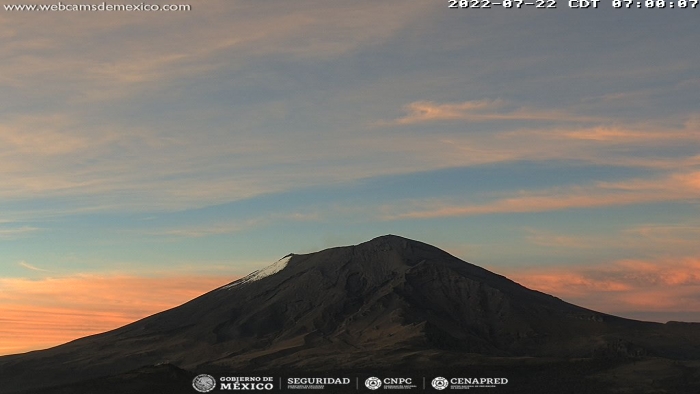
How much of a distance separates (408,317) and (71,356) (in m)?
71.6

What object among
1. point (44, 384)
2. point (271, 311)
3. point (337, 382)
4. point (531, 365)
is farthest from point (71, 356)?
point (531, 365)

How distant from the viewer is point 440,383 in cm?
11250

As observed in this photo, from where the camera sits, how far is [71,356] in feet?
582

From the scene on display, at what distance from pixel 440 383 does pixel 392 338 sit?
A: 44.0 m

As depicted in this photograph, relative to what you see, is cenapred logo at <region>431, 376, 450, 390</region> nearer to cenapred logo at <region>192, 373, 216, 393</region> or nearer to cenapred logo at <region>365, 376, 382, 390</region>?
cenapred logo at <region>365, 376, 382, 390</region>

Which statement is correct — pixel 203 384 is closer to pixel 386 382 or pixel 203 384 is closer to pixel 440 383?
pixel 386 382

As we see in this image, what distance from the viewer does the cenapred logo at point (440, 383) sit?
362 ft

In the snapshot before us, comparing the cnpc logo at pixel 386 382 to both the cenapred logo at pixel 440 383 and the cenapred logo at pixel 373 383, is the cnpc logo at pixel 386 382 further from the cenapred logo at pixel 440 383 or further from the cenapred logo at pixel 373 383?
the cenapred logo at pixel 440 383

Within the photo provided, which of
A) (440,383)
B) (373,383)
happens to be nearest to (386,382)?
(373,383)

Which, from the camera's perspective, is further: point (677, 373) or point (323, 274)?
point (323, 274)

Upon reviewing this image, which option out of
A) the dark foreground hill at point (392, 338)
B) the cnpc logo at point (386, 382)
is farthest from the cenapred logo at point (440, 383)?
the dark foreground hill at point (392, 338)

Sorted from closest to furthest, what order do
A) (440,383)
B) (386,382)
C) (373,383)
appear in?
(440,383)
(373,383)
(386,382)

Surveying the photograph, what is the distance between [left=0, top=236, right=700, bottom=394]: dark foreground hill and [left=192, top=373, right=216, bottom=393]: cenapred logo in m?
17.0

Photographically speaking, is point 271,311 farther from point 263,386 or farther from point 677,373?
point 677,373
